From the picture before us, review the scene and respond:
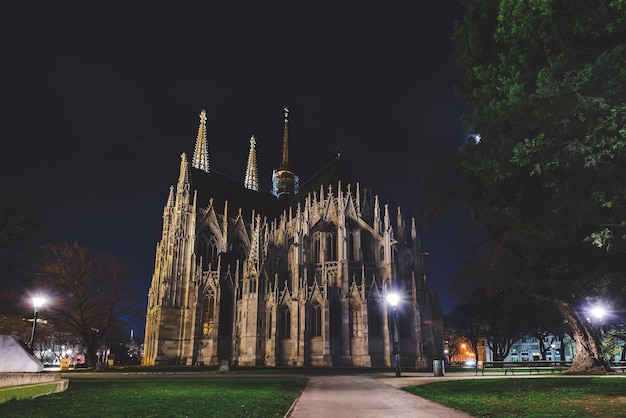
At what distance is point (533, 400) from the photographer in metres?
12.0

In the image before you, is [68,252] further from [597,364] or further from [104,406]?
[597,364]

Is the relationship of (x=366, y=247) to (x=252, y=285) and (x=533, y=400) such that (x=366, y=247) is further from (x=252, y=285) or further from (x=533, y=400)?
(x=533, y=400)

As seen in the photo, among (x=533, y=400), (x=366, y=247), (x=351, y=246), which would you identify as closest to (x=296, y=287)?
(x=351, y=246)

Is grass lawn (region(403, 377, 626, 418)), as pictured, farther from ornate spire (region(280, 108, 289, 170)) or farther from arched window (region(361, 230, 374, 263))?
ornate spire (region(280, 108, 289, 170))

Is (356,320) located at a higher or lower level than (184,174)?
lower

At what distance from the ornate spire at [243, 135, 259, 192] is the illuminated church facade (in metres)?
35.6

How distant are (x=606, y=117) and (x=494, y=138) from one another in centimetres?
418

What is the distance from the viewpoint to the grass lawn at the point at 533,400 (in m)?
9.70

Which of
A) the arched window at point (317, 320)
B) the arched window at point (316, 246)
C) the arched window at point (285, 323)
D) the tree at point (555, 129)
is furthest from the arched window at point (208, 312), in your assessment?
the tree at point (555, 129)

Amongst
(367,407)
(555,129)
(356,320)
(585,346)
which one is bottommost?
(367,407)

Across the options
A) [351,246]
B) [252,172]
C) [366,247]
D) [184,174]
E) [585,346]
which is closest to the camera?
[585,346]

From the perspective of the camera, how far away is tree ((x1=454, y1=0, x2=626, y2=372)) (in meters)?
11.3

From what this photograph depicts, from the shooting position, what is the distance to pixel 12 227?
1104 inches

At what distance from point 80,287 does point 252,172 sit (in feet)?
182
